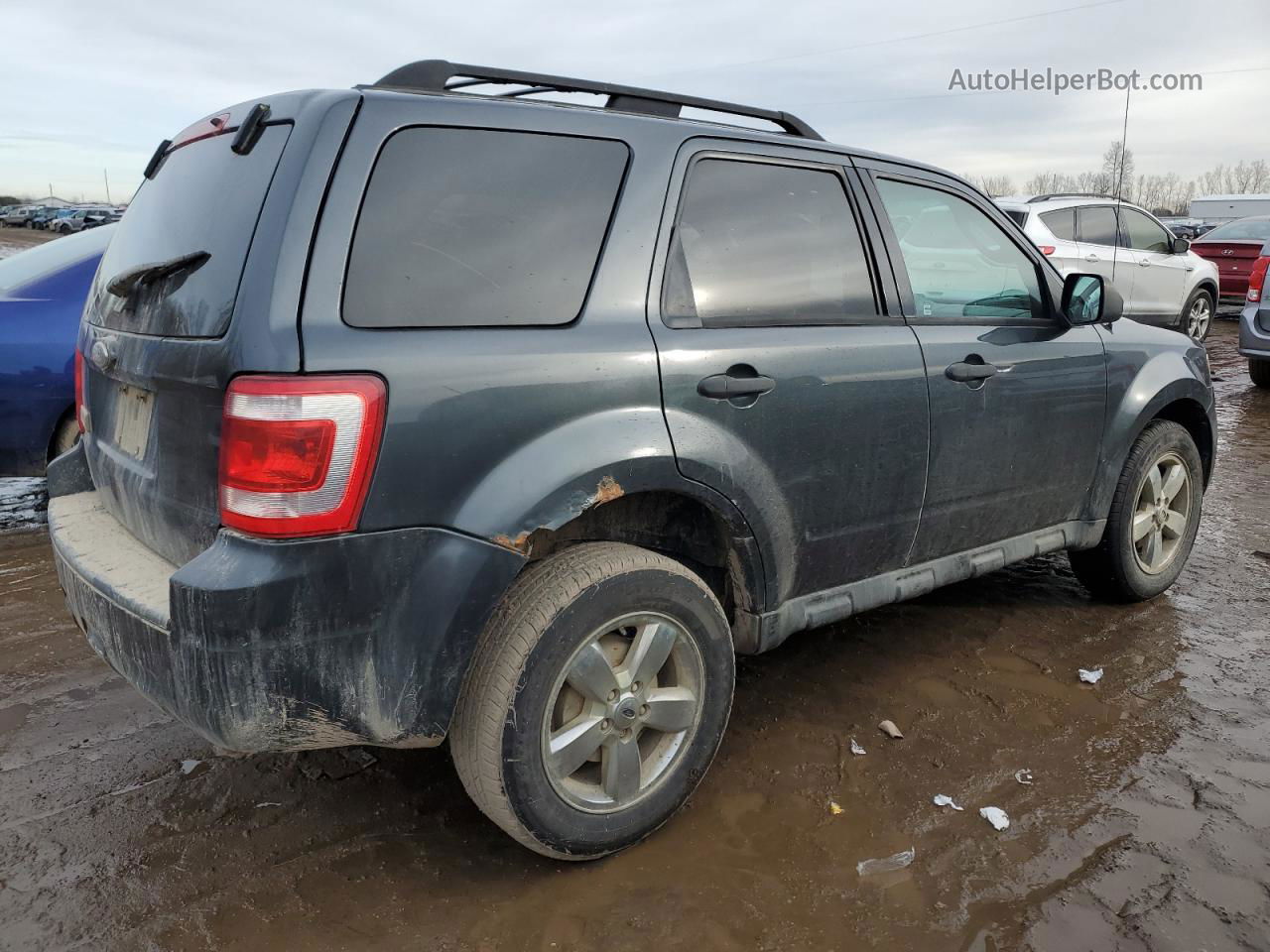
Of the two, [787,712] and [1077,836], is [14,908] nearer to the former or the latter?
[787,712]

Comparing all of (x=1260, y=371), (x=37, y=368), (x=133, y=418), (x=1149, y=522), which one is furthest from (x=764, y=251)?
(x=1260, y=371)

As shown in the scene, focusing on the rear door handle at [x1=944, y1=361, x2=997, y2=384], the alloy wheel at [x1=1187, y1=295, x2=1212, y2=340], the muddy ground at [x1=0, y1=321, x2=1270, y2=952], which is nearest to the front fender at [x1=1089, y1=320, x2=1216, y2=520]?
the muddy ground at [x1=0, y1=321, x2=1270, y2=952]

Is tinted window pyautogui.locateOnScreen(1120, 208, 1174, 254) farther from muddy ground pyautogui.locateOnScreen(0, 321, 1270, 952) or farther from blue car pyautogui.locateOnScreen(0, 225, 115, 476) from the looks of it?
blue car pyautogui.locateOnScreen(0, 225, 115, 476)

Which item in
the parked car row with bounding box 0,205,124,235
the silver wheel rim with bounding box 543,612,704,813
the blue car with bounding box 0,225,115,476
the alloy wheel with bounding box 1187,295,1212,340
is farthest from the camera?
the parked car row with bounding box 0,205,124,235

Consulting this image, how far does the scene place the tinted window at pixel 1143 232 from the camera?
35.2ft

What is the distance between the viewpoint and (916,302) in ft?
10.5

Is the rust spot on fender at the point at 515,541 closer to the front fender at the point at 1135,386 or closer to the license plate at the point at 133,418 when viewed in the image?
the license plate at the point at 133,418

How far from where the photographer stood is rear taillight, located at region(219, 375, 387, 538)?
1973mm

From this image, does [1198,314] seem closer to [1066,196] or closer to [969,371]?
[1066,196]

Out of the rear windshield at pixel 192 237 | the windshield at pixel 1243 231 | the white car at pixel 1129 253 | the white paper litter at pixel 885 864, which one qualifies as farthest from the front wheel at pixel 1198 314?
the rear windshield at pixel 192 237

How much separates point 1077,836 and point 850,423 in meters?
1.27

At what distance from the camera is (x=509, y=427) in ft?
7.14

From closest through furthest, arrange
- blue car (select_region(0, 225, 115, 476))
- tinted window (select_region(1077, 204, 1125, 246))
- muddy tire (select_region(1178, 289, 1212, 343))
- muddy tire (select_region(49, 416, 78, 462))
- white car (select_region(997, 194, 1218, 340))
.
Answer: blue car (select_region(0, 225, 115, 476)) → muddy tire (select_region(49, 416, 78, 462)) → white car (select_region(997, 194, 1218, 340)) → tinted window (select_region(1077, 204, 1125, 246)) → muddy tire (select_region(1178, 289, 1212, 343))

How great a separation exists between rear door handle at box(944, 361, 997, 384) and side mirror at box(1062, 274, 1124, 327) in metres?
0.60
